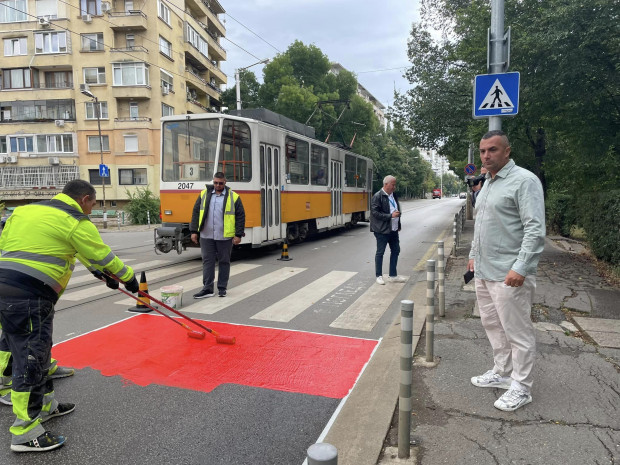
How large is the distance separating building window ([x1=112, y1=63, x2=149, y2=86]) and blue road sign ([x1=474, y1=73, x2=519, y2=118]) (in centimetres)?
3219

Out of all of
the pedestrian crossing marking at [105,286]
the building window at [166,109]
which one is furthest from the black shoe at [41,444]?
the building window at [166,109]

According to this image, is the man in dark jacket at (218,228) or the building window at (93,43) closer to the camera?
the man in dark jacket at (218,228)

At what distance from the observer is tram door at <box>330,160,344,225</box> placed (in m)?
16.2

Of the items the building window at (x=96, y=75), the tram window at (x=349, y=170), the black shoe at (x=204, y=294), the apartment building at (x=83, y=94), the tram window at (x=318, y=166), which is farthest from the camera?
the building window at (x=96, y=75)

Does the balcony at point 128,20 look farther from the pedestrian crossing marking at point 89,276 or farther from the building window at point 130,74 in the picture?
the pedestrian crossing marking at point 89,276

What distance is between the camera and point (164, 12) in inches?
1379

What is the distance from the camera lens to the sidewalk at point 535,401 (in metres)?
2.86

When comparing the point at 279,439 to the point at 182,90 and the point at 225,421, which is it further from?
the point at 182,90

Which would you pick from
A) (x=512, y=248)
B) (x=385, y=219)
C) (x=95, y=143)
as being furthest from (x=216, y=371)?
(x=95, y=143)

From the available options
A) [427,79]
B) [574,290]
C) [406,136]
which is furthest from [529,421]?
[406,136]

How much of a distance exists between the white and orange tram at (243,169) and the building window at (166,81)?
24.9 metres

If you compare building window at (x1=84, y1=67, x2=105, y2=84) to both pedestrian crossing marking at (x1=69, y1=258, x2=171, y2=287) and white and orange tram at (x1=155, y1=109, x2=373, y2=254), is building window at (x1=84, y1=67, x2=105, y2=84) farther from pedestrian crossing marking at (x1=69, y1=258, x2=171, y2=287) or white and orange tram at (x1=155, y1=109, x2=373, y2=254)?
pedestrian crossing marking at (x1=69, y1=258, x2=171, y2=287)

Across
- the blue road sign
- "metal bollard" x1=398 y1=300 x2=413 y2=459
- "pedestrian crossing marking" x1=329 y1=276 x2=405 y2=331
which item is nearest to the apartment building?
"pedestrian crossing marking" x1=329 y1=276 x2=405 y2=331

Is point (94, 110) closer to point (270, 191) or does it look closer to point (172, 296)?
point (270, 191)
